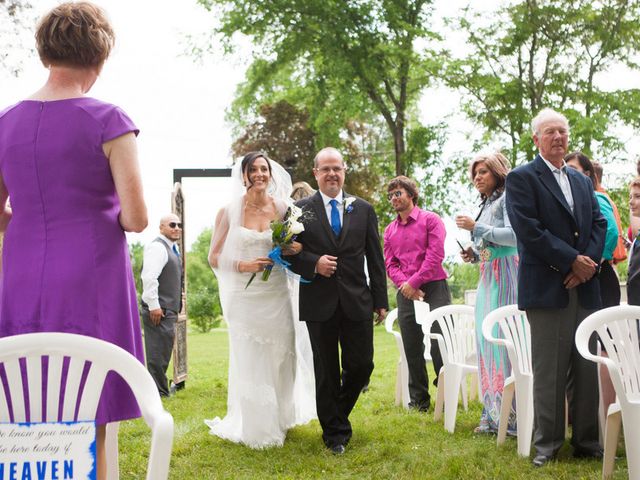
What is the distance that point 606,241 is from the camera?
18.4ft

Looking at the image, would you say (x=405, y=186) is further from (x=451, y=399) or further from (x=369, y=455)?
(x=369, y=455)

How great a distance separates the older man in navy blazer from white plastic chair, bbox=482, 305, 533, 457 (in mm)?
225

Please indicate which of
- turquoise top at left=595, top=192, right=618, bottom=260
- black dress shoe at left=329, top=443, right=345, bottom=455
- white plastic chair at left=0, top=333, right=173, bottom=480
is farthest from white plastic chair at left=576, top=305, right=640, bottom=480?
white plastic chair at left=0, top=333, right=173, bottom=480

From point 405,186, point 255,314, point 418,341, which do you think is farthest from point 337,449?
point 405,186

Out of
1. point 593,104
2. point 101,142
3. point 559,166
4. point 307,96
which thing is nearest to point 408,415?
point 559,166

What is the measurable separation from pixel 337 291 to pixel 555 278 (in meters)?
1.75

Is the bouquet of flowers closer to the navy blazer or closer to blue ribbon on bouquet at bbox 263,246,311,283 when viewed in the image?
blue ribbon on bouquet at bbox 263,246,311,283

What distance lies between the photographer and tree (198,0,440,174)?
891 inches

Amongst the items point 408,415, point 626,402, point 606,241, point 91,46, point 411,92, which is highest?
point 411,92

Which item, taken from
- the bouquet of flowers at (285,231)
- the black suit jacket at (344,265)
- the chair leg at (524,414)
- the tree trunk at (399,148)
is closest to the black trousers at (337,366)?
the black suit jacket at (344,265)

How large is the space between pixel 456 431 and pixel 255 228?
241cm

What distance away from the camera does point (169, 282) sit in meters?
9.89

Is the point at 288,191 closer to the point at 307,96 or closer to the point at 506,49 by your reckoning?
the point at 506,49

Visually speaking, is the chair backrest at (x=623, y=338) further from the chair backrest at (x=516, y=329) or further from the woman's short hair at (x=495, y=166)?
the woman's short hair at (x=495, y=166)
